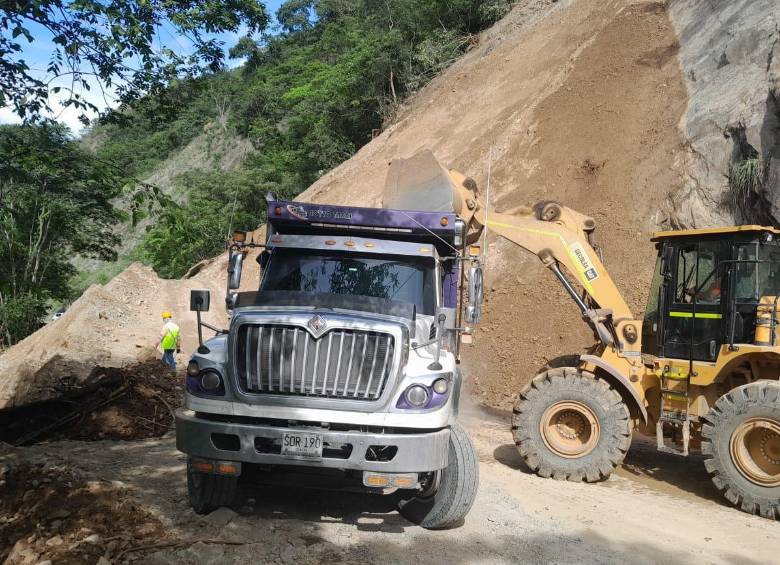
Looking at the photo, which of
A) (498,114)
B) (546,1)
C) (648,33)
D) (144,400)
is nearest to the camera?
(144,400)

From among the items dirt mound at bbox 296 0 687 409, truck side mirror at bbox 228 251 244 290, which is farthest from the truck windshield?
dirt mound at bbox 296 0 687 409

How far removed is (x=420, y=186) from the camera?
1039cm

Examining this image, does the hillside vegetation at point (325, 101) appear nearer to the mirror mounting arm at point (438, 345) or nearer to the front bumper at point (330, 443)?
the mirror mounting arm at point (438, 345)

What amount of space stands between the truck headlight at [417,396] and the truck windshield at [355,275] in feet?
4.81

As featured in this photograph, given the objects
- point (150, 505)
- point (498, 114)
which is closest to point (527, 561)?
point (150, 505)

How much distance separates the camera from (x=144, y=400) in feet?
30.4

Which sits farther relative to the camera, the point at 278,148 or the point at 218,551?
the point at 278,148

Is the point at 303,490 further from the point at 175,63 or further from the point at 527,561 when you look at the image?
the point at 175,63

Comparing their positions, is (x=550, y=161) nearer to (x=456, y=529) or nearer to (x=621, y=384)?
(x=621, y=384)

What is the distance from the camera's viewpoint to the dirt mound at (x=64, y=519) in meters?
4.52

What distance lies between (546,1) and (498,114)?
8634 millimetres

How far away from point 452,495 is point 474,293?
2098mm

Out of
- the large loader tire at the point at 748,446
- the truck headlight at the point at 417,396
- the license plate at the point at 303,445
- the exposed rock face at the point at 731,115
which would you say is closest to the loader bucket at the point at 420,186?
the large loader tire at the point at 748,446

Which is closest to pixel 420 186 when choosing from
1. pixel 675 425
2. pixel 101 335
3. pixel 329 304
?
pixel 675 425
